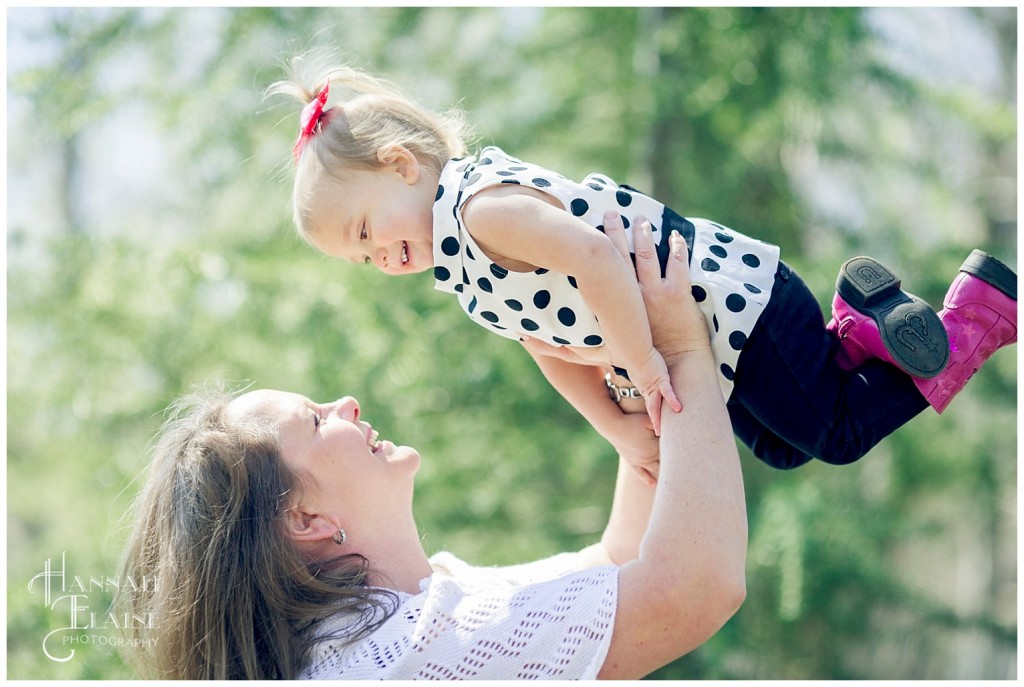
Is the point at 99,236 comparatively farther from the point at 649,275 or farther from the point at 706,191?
the point at 649,275

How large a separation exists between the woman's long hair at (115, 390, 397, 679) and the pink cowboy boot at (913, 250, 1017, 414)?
1.06 meters

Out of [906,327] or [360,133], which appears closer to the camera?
[906,327]

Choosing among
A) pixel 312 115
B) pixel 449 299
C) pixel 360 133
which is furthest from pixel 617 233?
pixel 449 299

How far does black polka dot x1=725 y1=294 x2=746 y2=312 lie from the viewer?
1802 mm

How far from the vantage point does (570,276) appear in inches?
71.3

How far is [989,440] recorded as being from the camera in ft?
17.9

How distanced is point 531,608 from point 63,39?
4.11 meters

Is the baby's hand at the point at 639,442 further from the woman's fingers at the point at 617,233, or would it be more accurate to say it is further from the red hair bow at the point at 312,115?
the red hair bow at the point at 312,115

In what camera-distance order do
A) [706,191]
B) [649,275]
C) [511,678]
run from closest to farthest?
[511,678], [649,275], [706,191]

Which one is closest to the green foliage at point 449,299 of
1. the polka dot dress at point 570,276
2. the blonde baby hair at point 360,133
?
the blonde baby hair at point 360,133

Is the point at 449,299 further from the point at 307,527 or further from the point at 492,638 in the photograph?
the point at 492,638

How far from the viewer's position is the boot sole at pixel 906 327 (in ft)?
5.66

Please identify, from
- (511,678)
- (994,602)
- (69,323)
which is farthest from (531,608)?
(994,602)

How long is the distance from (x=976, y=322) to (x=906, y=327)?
6.1 inches
